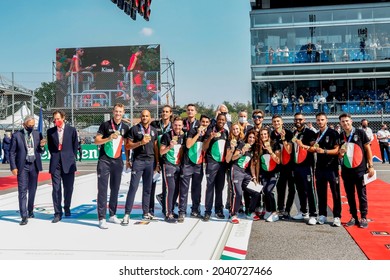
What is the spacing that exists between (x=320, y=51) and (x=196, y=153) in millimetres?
18074

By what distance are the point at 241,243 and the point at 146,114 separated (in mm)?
1952

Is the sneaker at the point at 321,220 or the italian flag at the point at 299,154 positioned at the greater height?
the italian flag at the point at 299,154

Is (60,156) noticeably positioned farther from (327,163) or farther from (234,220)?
(327,163)

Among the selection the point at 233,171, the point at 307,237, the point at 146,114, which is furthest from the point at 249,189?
the point at 146,114

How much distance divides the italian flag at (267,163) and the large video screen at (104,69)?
68.8 feet

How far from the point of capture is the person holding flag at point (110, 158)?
4855mm

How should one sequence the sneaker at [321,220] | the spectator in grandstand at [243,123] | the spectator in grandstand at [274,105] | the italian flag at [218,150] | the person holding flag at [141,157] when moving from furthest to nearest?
the spectator in grandstand at [274,105], the spectator in grandstand at [243,123], the italian flag at [218,150], the sneaker at [321,220], the person holding flag at [141,157]

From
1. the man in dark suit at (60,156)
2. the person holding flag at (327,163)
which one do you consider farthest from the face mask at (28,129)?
the person holding flag at (327,163)

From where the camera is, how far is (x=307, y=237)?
4348 mm

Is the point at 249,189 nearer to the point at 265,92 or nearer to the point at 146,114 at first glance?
the point at 146,114

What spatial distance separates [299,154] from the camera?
16.7 ft

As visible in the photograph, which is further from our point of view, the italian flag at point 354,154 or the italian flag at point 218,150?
the italian flag at point 218,150

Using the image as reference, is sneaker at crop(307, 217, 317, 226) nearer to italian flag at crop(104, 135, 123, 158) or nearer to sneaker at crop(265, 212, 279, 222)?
sneaker at crop(265, 212, 279, 222)

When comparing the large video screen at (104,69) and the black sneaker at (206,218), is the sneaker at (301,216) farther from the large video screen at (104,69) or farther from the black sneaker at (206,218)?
the large video screen at (104,69)
